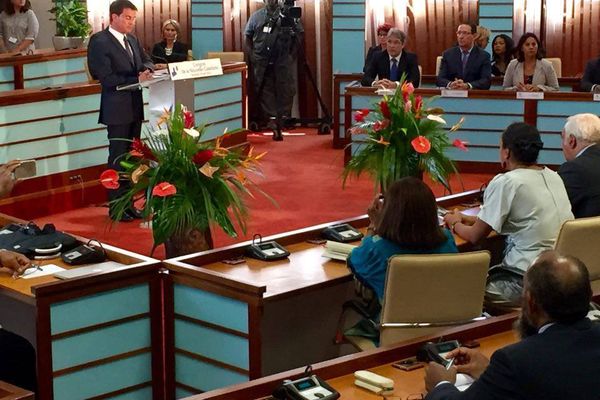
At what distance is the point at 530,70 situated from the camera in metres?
9.72

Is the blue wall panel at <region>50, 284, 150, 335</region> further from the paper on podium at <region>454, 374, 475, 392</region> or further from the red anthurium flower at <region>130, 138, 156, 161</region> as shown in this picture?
the paper on podium at <region>454, 374, 475, 392</region>

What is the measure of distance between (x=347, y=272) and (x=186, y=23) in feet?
29.4

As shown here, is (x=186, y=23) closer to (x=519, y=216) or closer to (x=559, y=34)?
(x=559, y=34)

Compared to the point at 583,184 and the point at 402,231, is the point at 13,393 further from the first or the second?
the point at 583,184

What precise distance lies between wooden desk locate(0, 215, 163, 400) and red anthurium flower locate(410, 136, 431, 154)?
1.70 metres

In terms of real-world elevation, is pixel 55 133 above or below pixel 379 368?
above

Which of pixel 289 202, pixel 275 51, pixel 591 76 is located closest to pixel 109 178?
pixel 289 202

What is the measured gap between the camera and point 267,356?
484cm

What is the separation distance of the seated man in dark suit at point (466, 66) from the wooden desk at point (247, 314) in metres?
4.79

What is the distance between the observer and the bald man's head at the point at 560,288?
2.80 metres

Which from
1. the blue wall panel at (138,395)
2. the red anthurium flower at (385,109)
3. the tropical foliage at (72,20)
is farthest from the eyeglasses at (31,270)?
the tropical foliage at (72,20)

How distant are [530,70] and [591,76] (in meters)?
0.53

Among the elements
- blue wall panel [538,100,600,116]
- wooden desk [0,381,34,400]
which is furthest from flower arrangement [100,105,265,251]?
blue wall panel [538,100,600,116]

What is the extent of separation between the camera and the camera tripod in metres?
11.8
